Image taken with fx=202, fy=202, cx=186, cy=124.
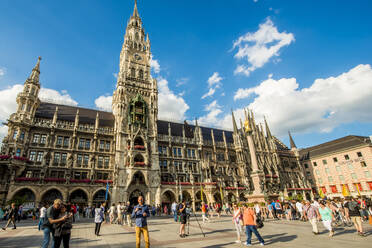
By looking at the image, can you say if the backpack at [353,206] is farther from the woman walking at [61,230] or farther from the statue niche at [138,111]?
the statue niche at [138,111]

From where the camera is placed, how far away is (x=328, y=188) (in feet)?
181

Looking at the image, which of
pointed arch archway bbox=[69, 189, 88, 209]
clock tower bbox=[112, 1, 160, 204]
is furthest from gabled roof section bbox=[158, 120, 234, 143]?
pointed arch archway bbox=[69, 189, 88, 209]

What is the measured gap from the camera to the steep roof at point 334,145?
168 ft

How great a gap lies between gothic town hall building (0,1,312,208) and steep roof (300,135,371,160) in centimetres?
1419

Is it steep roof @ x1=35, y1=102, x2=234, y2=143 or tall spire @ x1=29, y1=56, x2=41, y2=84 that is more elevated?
tall spire @ x1=29, y1=56, x2=41, y2=84

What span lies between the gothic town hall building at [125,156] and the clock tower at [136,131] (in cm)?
17

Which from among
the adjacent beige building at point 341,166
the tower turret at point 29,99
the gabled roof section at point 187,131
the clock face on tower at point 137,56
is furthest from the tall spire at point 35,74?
the adjacent beige building at point 341,166

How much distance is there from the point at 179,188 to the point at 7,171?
2759 cm

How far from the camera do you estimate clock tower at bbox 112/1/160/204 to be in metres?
36.0

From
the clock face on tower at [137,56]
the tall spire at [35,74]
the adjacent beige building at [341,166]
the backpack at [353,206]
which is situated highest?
the clock face on tower at [137,56]

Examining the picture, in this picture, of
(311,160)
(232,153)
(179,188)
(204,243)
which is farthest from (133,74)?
(311,160)

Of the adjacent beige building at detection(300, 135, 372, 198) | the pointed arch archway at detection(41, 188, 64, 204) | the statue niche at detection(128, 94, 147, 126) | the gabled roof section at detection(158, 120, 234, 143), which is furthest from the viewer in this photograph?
the gabled roof section at detection(158, 120, 234, 143)

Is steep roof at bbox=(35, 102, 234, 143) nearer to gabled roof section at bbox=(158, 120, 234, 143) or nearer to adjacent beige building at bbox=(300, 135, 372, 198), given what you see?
gabled roof section at bbox=(158, 120, 234, 143)

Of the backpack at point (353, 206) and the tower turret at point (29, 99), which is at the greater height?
the tower turret at point (29, 99)
